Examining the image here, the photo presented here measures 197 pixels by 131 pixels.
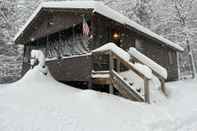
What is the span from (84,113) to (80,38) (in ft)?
24.2

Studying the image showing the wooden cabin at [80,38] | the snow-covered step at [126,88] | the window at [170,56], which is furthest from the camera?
the window at [170,56]

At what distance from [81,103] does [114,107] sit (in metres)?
1.21

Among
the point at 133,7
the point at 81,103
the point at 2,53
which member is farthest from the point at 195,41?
the point at 81,103

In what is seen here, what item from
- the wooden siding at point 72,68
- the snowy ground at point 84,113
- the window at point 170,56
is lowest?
the snowy ground at point 84,113

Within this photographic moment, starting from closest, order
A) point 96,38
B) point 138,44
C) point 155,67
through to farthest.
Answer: point 155,67
point 96,38
point 138,44

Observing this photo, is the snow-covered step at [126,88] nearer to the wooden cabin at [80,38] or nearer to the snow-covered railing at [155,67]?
the wooden cabin at [80,38]

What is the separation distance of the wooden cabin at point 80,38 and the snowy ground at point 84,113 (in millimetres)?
3166

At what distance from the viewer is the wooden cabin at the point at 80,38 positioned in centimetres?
1234

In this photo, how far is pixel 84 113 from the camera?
734 centimetres

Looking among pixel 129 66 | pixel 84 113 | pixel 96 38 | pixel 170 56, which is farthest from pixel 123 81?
pixel 170 56

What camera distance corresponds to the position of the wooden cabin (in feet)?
40.5

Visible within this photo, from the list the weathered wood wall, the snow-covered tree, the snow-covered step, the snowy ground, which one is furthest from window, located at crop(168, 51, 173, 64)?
the snow-covered step

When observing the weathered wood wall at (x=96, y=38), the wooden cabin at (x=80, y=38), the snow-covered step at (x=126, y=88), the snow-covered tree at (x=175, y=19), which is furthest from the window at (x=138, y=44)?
the snow-covered tree at (x=175, y=19)

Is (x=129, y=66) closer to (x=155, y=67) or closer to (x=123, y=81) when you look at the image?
(x=123, y=81)
